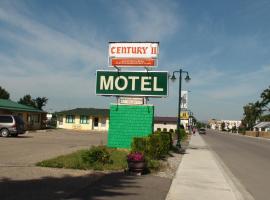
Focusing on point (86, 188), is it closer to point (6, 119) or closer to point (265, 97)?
point (6, 119)

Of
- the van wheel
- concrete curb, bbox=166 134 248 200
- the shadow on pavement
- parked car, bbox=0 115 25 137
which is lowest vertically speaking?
concrete curb, bbox=166 134 248 200

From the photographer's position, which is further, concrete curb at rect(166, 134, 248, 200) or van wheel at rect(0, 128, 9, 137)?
van wheel at rect(0, 128, 9, 137)

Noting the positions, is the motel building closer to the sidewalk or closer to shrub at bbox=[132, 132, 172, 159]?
shrub at bbox=[132, 132, 172, 159]

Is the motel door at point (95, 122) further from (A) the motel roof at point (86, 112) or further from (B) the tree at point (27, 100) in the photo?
(B) the tree at point (27, 100)

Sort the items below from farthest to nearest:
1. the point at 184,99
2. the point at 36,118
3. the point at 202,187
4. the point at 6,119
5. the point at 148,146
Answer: the point at 36,118
the point at 184,99
the point at 6,119
the point at 148,146
the point at 202,187

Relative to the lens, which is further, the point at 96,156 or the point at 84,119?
the point at 84,119

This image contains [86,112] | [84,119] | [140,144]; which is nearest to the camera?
[140,144]

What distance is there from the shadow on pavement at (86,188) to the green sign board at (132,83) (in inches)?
489

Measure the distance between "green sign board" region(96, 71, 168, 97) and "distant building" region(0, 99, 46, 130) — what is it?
21626mm

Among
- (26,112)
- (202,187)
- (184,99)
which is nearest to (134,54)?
(202,187)

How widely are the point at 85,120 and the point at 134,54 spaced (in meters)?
47.1

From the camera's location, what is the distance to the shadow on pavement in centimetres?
930

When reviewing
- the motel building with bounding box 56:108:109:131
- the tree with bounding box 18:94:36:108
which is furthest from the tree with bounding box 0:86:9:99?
the motel building with bounding box 56:108:109:131

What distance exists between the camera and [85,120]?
71500mm
